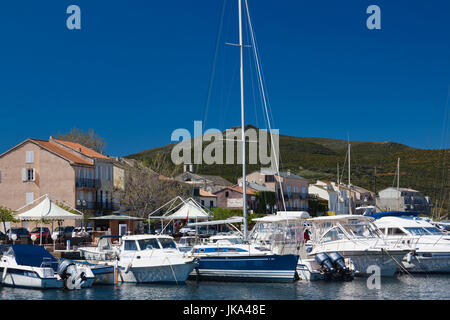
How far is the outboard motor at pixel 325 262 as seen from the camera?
36281 millimetres

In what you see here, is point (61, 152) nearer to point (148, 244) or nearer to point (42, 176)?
point (42, 176)

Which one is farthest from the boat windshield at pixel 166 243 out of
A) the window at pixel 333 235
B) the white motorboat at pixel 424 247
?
the white motorboat at pixel 424 247

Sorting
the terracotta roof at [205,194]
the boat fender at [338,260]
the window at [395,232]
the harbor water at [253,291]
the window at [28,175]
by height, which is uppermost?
the window at [28,175]

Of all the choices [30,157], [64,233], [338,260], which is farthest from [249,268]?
[30,157]

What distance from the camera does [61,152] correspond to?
74.6 m

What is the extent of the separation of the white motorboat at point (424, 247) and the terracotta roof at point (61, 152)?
140 feet

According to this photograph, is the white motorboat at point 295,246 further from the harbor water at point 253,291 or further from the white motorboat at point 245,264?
the white motorboat at point 245,264

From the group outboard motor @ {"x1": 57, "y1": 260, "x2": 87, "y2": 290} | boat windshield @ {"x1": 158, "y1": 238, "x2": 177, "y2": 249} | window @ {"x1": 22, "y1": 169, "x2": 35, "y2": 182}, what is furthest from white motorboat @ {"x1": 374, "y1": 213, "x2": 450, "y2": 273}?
window @ {"x1": 22, "y1": 169, "x2": 35, "y2": 182}

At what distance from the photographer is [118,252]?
1428 inches

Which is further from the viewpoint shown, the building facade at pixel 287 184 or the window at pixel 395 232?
the building facade at pixel 287 184

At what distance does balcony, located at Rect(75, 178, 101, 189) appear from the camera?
7310 centimetres

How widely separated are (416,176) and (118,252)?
14749cm

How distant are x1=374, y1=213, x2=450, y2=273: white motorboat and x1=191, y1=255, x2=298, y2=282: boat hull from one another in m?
9.77
